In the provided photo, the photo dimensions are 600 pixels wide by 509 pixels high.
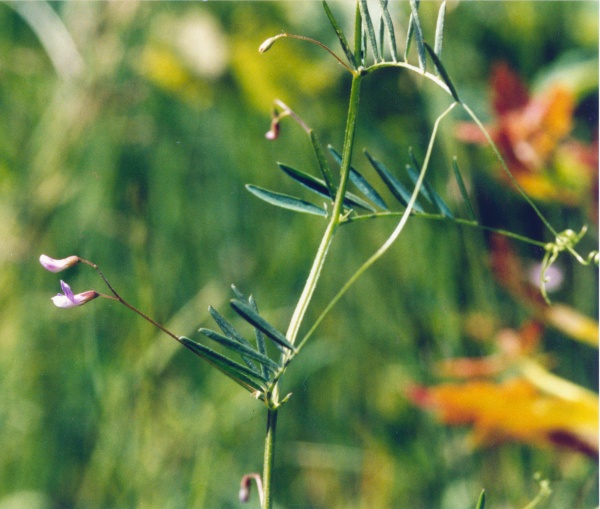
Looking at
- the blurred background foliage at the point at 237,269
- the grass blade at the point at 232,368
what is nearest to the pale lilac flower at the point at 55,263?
the grass blade at the point at 232,368

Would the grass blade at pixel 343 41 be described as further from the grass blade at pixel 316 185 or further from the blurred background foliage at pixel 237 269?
the blurred background foliage at pixel 237 269

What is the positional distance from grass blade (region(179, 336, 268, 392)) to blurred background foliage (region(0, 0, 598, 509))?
0.42m

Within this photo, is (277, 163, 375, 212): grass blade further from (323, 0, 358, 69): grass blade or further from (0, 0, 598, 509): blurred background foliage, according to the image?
(0, 0, 598, 509): blurred background foliage

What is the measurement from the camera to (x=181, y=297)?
0.97 m

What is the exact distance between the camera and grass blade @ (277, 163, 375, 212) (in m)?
0.29

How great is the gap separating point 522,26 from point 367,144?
276 mm

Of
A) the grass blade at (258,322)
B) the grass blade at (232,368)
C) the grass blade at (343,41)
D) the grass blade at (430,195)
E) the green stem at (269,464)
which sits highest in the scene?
the grass blade at (343,41)

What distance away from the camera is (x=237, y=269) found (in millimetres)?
980

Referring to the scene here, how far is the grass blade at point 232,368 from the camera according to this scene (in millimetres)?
236

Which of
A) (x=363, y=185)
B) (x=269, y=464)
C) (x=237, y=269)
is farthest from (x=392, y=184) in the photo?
(x=237, y=269)

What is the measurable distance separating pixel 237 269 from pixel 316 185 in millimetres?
679

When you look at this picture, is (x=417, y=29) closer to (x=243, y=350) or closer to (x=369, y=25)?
(x=369, y=25)

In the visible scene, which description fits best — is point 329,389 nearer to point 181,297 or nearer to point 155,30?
point 181,297

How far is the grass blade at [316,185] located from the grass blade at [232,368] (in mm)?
79
